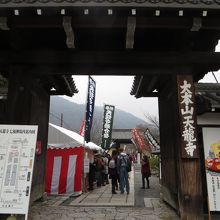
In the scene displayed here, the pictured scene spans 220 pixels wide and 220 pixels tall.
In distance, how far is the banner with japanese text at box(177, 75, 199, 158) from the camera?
746 cm

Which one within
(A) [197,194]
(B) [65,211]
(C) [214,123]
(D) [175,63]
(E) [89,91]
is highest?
(E) [89,91]

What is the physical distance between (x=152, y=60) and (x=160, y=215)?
4568 millimetres

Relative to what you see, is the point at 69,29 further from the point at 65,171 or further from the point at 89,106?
the point at 65,171

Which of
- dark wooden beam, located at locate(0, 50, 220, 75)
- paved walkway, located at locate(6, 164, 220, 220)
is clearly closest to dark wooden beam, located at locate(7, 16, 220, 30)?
dark wooden beam, located at locate(0, 50, 220, 75)

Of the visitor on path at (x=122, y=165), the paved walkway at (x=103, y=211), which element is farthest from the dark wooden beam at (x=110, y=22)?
the visitor on path at (x=122, y=165)

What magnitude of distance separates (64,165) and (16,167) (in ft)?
26.9

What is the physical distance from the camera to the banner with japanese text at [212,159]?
771cm

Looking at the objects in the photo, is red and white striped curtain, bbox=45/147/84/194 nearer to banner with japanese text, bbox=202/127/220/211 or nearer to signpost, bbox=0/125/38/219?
banner with japanese text, bbox=202/127/220/211

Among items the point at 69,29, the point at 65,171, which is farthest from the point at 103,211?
the point at 69,29

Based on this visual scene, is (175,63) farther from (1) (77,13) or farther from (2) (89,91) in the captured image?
(2) (89,91)

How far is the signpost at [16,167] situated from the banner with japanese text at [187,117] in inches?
142

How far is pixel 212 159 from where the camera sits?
7812 mm

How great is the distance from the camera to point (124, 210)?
9.66 m

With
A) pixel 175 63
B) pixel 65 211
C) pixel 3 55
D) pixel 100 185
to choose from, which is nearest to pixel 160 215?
pixel 65 211
